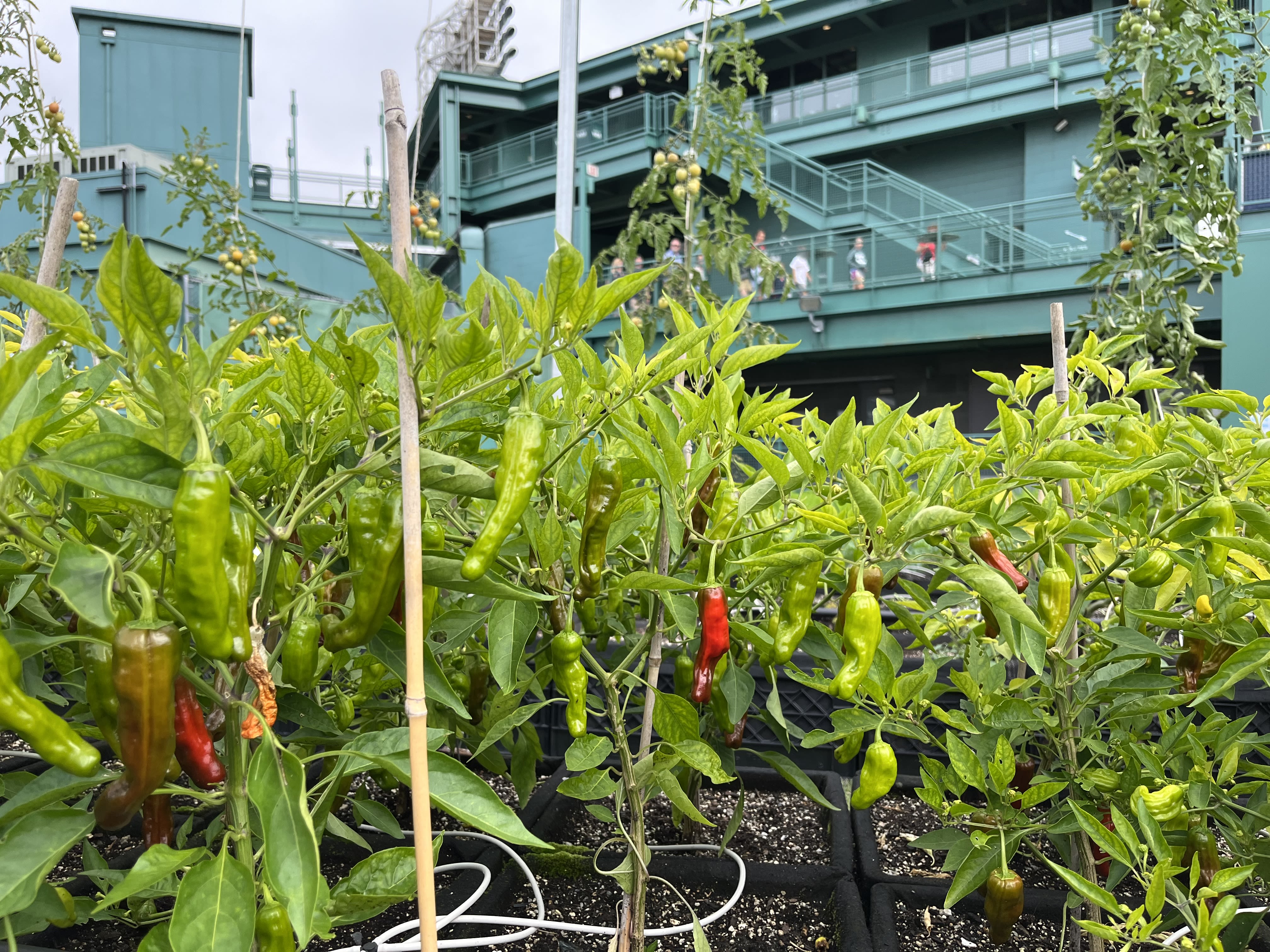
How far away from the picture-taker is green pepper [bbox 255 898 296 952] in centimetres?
73

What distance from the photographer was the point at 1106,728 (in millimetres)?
1227

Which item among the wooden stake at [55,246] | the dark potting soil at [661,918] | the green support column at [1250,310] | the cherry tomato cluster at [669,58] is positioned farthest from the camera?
the green support column at [1250,310]

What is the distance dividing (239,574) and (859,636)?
58 centimetres

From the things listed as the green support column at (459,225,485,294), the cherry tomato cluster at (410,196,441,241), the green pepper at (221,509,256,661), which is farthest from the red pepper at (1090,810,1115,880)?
the green support column at (459,225,485,294)

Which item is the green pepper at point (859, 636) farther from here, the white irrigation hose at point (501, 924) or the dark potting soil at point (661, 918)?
the dark potting soil at point (661, 918)

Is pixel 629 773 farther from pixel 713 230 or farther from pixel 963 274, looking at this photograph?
pixel 963 274

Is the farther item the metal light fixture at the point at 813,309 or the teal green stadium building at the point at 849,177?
the metal light fixture at the point at 813,309

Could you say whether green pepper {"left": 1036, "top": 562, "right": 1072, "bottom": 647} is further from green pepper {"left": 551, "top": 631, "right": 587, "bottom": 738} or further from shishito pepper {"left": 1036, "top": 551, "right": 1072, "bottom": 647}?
green pepper {"left": 551, "top": 631, "right": 587, "bottom": 738}

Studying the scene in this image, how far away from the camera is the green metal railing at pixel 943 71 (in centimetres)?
1279

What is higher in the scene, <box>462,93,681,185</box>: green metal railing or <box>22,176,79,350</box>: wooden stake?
<box>462,93,681,185</box>: green metal railing

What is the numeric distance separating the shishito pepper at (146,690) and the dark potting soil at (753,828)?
39.4 inches

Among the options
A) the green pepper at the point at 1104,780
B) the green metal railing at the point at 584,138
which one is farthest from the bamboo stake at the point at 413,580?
the green metal railing at the point at 584,138

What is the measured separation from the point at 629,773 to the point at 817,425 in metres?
0.54

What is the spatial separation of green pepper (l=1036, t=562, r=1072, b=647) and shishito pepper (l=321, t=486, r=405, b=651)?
2.43 ft
